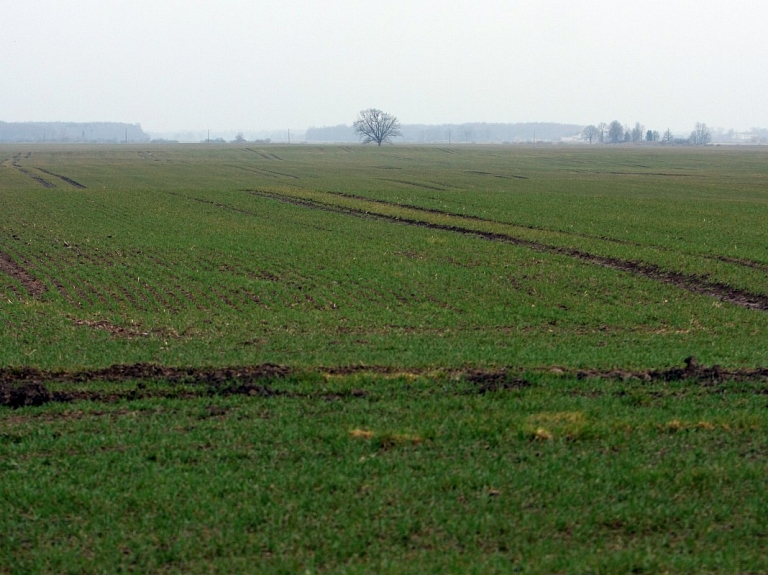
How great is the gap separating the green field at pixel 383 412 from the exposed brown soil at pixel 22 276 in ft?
0.52

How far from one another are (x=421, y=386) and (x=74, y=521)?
5748mm

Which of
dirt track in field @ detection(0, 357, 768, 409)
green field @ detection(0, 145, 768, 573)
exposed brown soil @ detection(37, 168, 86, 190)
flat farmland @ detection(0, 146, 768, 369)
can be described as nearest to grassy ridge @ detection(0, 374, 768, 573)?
green field @ detection(0, 145, 768, 573)

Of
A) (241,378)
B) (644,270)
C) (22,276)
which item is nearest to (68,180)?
(22,276)

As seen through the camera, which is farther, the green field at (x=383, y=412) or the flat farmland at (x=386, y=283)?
the flat farmland at (x=386, y=283)

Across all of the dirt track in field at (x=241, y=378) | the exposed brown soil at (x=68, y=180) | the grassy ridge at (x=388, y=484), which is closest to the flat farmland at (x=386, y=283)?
the dirt track in field at (x=241, y=378)

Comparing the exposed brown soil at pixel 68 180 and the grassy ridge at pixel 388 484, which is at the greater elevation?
the exposed brown soil at pixel 68 180

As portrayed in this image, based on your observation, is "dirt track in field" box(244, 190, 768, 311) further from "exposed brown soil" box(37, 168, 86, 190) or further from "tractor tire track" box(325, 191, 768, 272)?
"exposed brown soil" box(37, 168, 86, 190)

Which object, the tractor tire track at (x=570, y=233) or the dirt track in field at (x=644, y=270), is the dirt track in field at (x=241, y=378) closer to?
the dirt track in field at (x=644, y=270)

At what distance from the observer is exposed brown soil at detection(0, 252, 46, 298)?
22736mm

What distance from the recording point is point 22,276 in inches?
973

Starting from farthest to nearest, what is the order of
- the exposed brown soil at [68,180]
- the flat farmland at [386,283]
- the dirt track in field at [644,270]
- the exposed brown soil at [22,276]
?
the exposed brown soil at [68,180] → the exposed brown soil at [22,276] → the dirt track in field at [644,270] → the flat farmland at [386,283]

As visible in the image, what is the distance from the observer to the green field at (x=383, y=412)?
24.7 ft

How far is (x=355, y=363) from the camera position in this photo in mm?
14062

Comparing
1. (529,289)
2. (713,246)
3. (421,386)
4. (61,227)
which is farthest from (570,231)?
(421,386)
